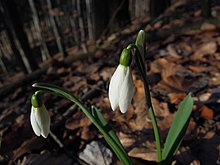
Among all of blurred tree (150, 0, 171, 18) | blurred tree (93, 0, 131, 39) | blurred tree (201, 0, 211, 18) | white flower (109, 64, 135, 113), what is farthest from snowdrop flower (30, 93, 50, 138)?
blurred tree (150, 0, 171, 18)

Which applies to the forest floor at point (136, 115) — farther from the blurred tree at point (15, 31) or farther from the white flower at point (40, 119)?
the blurred tree at point (15, 31)

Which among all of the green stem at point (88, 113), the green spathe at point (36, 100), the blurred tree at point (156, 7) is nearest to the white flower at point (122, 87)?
the green stem at point (88, 113)

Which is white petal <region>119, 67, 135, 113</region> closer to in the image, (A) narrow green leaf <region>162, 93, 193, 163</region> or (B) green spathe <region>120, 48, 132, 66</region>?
(B) green spathe <region>120, 48, 132, 66</region>

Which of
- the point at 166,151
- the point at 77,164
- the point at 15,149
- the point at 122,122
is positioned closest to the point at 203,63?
the point at 122,122

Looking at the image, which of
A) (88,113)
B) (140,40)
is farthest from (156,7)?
(88,113)

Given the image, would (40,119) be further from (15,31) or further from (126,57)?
(15,31)

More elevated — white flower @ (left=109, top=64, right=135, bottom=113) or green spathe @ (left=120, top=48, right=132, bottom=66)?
green spathe @ (left=120, top=48, right=132, bottom=66)

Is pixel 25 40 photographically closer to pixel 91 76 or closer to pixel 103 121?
pixel 91 76
